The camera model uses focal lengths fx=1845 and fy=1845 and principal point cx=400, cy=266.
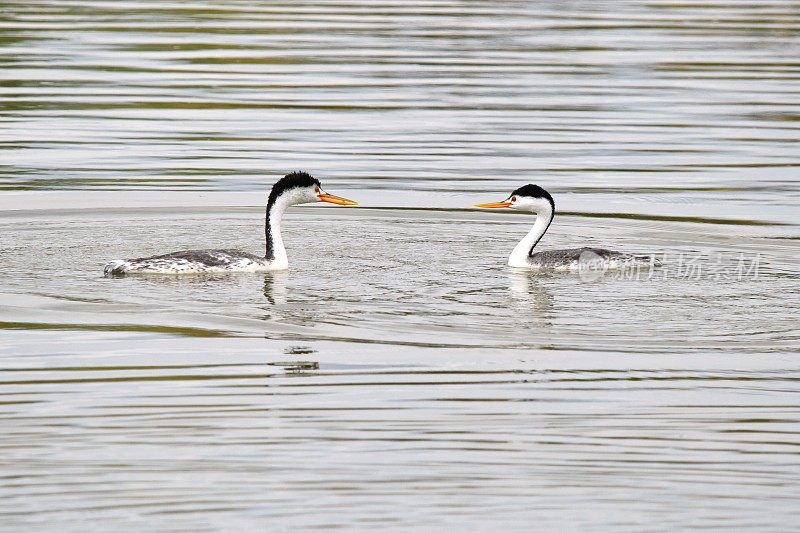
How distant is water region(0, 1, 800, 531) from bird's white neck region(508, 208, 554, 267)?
0.77ft

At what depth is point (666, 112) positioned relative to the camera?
71.7 ft

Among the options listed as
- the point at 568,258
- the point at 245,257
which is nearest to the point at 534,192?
the point at 568,258

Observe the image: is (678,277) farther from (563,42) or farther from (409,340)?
(563,42)

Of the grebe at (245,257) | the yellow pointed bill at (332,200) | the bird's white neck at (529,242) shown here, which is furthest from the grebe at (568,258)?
the grebe at (245,257)

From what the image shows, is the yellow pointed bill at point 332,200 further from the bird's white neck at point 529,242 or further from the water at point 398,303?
the bird's white neck at point 529,242

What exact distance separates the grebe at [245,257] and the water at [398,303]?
141 millimetres

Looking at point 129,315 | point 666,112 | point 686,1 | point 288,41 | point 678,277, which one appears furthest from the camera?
point 686,1

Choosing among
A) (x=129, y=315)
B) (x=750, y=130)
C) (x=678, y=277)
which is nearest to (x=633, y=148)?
(x=750, y=130)

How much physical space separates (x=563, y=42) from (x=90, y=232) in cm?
1522

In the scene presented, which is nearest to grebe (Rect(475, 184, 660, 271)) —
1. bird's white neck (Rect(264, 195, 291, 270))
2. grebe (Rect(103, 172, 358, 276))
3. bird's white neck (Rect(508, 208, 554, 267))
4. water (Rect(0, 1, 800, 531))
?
bird's white neck (Rect(508, 208, 554, 267))

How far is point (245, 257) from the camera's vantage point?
13031mm

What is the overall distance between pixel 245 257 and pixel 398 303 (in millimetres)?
1910

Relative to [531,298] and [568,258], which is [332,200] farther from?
[531,298]

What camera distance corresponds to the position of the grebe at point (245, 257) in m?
12.5
